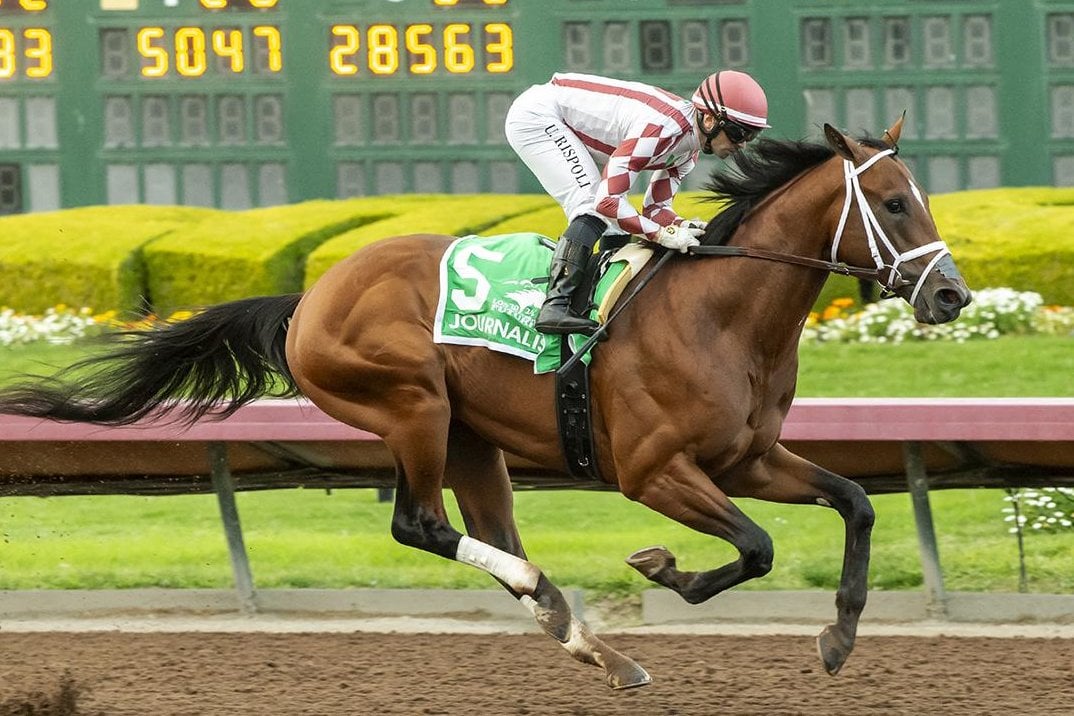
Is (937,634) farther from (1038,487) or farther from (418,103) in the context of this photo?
(418,103)

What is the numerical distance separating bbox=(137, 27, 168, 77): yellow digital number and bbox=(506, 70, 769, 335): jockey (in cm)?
610

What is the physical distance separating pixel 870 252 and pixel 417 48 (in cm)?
630

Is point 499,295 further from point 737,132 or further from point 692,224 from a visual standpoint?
point 737,132

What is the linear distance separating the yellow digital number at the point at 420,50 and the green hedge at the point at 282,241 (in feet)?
2.58

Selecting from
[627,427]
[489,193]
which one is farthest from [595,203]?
[489,193]

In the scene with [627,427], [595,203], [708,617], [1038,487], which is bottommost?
[708,617]

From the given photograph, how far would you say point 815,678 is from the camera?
455 cm

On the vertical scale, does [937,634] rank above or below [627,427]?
below

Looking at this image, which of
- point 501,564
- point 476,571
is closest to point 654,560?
point 501,564

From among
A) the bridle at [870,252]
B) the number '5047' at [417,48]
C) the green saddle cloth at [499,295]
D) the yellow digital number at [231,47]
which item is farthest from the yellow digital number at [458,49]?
the bridle at [870,252]

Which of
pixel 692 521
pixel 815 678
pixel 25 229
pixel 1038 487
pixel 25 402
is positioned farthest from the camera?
pixel 25 229

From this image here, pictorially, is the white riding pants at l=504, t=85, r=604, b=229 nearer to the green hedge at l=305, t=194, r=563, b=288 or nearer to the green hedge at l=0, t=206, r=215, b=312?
the green hedge at l=305, t=194, r=563, b=288

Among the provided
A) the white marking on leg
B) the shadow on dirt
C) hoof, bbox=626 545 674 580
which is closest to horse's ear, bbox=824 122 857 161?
hoof, bbox=626 545 674 580

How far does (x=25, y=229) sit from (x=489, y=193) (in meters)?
3.02
